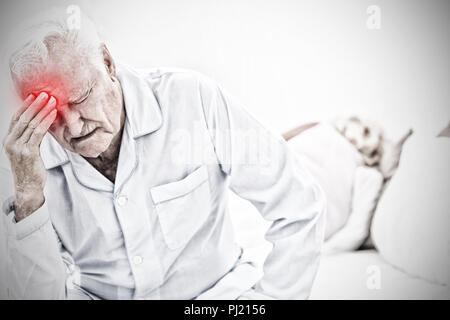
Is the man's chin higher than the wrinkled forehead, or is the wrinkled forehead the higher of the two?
the wrinkled forehead

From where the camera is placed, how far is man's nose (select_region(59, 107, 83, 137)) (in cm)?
160

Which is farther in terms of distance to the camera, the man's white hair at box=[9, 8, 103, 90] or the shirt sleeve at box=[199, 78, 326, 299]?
the shirt sleeve at box=[199, 78, 326, 299]

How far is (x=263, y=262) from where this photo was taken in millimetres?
1757

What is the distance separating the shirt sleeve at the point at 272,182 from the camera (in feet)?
5.51

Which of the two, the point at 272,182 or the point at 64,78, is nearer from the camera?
the point at 64,78

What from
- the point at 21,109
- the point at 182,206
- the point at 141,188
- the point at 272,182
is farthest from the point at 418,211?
the point at 21,109

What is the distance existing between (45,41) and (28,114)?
0.82ft

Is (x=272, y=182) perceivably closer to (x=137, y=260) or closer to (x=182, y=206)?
(x=182, y=206)

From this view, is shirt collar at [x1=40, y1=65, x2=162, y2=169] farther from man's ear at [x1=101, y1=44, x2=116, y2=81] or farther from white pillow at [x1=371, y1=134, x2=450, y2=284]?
white pillow at [x1=371, y1=134, x2=450, y2=284]

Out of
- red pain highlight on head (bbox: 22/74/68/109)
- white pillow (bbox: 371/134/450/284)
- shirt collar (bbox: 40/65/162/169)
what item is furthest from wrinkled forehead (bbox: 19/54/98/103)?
white pillow (bbox: 371/134/450/284)

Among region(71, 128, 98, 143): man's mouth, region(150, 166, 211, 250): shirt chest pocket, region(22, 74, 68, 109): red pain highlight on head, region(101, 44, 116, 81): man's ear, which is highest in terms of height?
region(101, 44, 116, 81): man's ear

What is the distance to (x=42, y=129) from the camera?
1.60 metres

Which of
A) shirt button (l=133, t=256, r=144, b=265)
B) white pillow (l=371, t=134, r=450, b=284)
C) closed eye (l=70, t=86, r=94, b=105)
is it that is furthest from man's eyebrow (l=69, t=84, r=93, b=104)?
white pillow (l=371, t=134, r=450, b=284)
